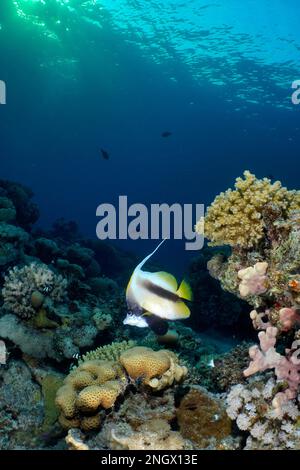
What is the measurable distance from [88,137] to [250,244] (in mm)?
70211

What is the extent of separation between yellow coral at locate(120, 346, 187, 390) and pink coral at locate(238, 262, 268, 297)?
108 centimetres

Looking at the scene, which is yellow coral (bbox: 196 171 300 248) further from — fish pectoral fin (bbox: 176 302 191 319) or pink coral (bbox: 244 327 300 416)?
fish pectoral fin (bbox: 176 302 191 319)

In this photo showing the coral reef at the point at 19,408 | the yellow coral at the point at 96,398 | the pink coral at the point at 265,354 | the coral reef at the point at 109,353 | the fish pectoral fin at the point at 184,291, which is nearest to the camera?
the fish pectoral fin at the point at 184,291

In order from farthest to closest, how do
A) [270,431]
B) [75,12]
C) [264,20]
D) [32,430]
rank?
[75,12]
[264,20]
[32,430]
[270,431]

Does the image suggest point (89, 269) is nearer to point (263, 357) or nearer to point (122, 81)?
point (263, 357)

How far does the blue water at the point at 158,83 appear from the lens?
26844 millimetres

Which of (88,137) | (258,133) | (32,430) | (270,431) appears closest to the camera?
(270,431)

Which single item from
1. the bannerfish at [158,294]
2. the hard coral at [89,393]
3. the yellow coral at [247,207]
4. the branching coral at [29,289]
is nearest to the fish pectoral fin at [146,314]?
the bannerfish at [158,294]

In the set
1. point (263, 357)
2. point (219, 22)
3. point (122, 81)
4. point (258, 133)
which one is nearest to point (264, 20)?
point (219, 22)

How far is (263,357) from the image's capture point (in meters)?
3.41

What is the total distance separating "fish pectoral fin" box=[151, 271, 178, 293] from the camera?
329 centimetres

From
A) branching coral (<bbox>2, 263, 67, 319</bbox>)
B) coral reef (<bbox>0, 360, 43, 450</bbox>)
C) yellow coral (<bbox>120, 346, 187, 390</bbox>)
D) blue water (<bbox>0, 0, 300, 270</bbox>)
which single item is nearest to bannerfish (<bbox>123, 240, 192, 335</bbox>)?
yellow coral (<bbox>120, 346, 187, 390</bbox>)

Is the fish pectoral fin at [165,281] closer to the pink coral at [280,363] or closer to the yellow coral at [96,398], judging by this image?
the pink coral at [280,363]

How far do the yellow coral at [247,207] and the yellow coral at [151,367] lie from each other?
163 cm
